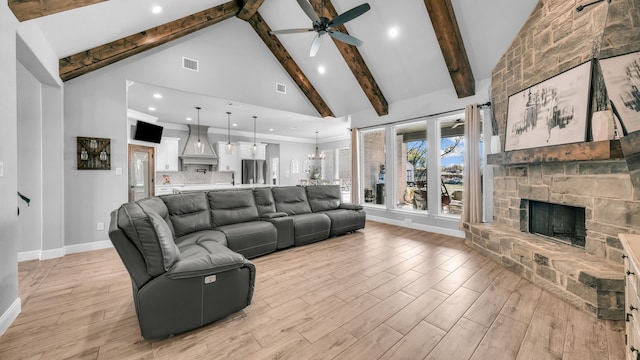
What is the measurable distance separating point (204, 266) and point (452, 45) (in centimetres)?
452

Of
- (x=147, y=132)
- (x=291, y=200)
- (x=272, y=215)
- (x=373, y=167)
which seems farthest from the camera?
(x=373, y=167)

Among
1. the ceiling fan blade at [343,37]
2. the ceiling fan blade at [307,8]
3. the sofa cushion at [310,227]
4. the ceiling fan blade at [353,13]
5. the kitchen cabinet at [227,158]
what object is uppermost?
the ceiling fan blade at [307,8]

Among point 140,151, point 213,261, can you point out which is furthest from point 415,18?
point 140,151

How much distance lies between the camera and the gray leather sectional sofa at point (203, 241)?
169 cm

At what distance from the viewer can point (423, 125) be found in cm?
550

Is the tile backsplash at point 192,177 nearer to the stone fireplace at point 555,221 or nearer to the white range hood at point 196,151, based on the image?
the white range hood at point 196,151

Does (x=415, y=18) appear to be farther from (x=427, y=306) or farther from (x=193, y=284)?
(x=193, y=284)

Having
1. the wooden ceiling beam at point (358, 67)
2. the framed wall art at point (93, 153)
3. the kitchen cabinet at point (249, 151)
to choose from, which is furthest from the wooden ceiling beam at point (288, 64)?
the framed wall art at point (93, 153)

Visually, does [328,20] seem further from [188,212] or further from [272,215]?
[188,212]

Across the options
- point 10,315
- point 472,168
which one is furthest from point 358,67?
point 10,315

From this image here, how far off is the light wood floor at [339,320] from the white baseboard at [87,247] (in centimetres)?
50

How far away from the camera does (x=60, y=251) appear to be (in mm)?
3539

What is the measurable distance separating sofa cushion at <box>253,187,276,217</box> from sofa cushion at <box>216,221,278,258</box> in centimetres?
40

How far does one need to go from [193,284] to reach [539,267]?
341cm
